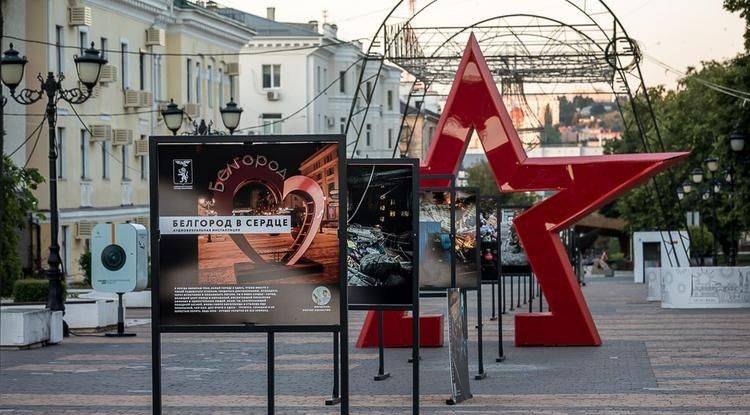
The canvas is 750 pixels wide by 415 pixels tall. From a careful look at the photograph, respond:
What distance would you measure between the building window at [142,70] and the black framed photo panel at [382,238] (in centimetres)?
3706

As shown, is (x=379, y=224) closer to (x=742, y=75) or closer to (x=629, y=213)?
(x=742, y=75)

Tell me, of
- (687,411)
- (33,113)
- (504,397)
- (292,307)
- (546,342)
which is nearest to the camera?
(292,307)

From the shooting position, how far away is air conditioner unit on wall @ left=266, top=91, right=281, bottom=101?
261 feet

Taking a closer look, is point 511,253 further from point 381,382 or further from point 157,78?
point 157,78

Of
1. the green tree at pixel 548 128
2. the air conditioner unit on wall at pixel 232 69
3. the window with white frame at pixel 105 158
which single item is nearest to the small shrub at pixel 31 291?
the window with white frame at pixel 105 158

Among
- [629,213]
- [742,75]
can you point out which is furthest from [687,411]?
[629,213]

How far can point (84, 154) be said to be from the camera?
47031mm

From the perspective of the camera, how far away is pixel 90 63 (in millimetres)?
24000

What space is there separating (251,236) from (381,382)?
21.1 feet

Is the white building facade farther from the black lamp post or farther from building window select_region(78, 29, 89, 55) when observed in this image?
the black lamp post

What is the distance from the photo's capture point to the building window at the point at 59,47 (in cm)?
4394

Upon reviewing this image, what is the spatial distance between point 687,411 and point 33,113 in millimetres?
31802

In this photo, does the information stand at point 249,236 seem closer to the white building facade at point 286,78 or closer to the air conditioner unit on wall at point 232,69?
the air conditioner unit on wall at point 232,69

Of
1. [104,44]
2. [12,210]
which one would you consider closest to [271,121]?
[104,44]
